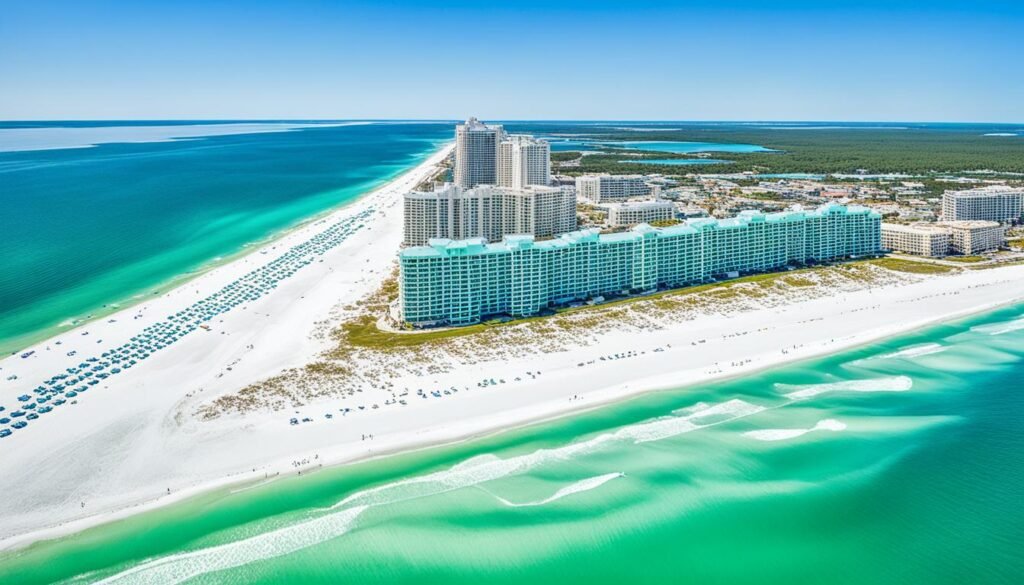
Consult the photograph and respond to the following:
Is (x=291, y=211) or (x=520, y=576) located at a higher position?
(x=291, y=211)

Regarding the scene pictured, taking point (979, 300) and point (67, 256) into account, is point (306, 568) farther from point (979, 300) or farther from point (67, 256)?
point (67, 256)

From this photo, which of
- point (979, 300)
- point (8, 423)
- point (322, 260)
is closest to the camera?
point (8, 423)

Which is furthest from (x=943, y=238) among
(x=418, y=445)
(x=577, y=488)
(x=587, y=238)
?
(x=418, y=445)

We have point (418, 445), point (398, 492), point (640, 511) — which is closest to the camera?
point (640, 511)

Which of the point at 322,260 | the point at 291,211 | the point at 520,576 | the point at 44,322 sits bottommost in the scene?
the point at 520,576

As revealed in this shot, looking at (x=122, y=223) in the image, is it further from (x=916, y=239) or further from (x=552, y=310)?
(x=916, y=239)

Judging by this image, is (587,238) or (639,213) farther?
(639,213)

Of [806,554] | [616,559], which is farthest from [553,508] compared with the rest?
[806,554]
